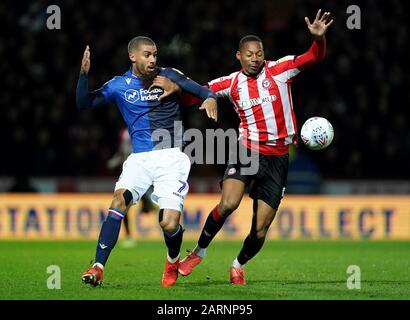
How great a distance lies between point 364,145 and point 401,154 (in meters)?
0.75

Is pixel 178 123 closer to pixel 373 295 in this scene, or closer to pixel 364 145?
pixel 373 295

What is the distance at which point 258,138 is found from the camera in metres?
9.06

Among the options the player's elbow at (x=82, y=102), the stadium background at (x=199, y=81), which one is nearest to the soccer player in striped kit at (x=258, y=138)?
the player's elbow at (x=82, y=102)

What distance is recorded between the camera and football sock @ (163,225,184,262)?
843 centimetres

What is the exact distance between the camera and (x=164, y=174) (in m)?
8.45

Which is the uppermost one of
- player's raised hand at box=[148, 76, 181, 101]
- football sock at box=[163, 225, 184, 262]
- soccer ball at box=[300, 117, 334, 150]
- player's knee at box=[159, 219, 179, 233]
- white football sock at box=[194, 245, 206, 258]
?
player's raised hand at box=[148, 76, 181, 101]

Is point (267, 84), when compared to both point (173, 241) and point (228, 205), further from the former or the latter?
point (173, 241)

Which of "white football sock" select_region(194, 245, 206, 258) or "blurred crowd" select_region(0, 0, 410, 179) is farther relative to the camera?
"blurred crowd" select_region(0, 0, 410, 179)

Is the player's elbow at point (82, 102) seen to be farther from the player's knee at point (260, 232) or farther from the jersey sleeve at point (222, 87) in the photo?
the player's knee at point (260, 232)

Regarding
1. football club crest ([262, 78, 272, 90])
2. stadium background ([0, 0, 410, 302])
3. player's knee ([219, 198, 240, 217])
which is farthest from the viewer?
stadium background ([0, 0, 410, 302])

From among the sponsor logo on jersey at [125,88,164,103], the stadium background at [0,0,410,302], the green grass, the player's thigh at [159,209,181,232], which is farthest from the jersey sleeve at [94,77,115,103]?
the stadium background at [0,0,410,302]

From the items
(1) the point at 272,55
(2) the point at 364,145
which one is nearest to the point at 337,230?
(2) the point at 364,145

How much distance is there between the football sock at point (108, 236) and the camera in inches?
317

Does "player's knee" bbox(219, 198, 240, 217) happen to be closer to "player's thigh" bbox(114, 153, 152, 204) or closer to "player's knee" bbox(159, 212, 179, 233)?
"player's knee" bbox(159, 212, 179, 233)
